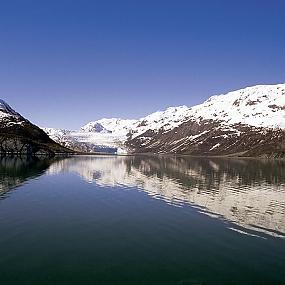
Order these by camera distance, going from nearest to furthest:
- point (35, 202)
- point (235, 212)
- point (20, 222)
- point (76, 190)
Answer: point (20, 222), point (235, 212), point (35, 202), point (76, 190)

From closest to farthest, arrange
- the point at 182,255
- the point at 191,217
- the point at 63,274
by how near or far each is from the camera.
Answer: the point at 63,274 < the point at 182,255 < the point at 191,217

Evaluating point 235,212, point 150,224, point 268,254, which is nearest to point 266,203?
point 235,212

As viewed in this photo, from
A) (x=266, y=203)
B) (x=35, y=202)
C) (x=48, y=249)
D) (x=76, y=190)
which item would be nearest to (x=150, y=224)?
(x=48, y=249)

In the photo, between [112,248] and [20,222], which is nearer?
[112,248]

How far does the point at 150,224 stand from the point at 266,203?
36171mm

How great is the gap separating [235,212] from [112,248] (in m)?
33.7

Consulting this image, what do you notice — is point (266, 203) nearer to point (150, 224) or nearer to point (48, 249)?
point (150, 224)

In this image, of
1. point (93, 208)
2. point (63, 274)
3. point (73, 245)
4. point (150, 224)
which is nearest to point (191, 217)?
point (150, 224)

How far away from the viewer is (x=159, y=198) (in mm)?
87688

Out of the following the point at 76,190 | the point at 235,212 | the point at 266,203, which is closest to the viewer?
the point at 235,212

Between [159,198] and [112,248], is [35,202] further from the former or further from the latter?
[112,248]

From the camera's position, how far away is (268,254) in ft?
143

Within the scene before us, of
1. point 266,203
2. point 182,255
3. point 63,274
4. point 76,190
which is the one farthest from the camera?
point 76,190

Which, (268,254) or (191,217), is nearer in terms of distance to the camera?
(268,254)
